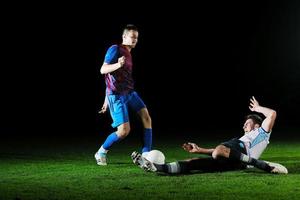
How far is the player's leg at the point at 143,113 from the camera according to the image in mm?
11859

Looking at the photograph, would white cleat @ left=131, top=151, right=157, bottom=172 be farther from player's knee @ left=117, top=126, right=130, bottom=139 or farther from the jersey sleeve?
the jersey sleeve

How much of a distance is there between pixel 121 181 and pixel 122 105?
2.23 metres

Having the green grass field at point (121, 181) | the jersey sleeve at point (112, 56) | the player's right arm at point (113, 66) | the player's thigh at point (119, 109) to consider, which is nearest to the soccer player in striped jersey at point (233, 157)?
the green grass field at point (121, 181)

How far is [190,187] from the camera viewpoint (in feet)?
29.6

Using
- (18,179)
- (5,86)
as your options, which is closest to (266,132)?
(18,179)

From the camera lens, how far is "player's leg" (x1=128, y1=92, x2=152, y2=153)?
1186 cm

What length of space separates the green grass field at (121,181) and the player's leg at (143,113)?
443 mm

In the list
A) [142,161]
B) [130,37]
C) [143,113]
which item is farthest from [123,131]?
[142,161]

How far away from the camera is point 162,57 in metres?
37.1

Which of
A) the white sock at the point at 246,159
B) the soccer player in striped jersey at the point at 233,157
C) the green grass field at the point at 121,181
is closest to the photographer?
the green grass field at the point at 121,181

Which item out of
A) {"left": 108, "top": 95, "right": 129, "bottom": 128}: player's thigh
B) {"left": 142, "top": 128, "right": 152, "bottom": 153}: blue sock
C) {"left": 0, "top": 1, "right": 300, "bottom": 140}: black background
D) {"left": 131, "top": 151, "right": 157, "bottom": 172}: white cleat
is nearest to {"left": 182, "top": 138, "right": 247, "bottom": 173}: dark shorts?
{"left": 131, "top": 151, "right": 157, "bottom": 172}: white cleat

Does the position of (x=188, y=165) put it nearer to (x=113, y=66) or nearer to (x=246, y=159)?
(x=246, y=159)

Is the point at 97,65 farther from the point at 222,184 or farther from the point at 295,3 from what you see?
the point at 222,184

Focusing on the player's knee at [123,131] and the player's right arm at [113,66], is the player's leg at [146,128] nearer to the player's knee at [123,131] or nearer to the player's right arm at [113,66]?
the player's knee at [123,131]
